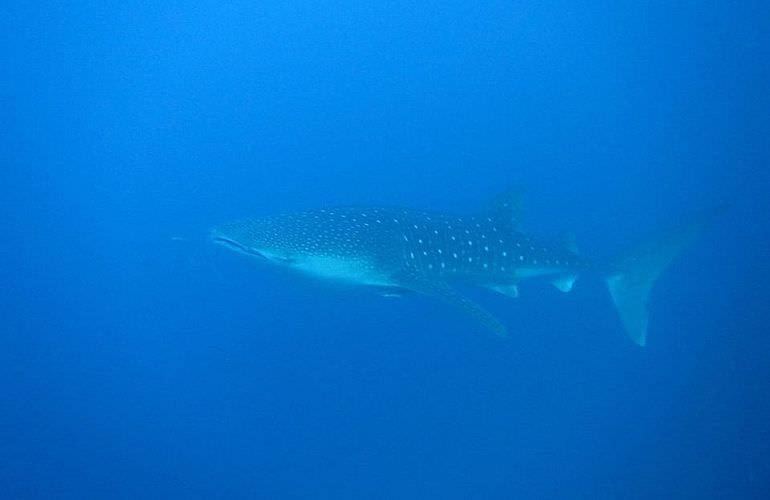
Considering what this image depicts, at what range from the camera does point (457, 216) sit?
6762 mm

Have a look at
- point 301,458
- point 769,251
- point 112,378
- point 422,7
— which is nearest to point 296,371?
point 301,458

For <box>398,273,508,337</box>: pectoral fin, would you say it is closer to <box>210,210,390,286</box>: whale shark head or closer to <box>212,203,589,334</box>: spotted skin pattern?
<box>212,203,589,334</box>: spotted skin pattern

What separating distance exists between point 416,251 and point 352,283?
35.2 inches

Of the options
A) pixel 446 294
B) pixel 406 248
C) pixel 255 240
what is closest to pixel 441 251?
pixel 406 248

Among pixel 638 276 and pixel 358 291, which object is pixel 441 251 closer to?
pixel 358 291

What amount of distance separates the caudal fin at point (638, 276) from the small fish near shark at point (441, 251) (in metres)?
0.01

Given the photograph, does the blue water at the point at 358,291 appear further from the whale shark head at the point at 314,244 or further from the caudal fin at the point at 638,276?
the caudal fin at the point at 638,276

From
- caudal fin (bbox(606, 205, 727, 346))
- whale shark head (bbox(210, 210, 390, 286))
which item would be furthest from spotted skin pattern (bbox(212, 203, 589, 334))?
caudal fin (bbox(606, 205, 727, 346))

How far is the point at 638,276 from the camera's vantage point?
7363 millimetres

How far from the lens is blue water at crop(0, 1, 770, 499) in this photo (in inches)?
402

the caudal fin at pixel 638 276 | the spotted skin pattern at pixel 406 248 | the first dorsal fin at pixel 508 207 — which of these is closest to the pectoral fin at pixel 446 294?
the spotted skin pattern at pixel 406 248

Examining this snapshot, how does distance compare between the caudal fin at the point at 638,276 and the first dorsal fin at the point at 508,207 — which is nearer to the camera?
the first dorsal fin at the point at 508,207

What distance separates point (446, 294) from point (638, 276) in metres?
3.42

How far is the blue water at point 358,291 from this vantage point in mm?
10211
